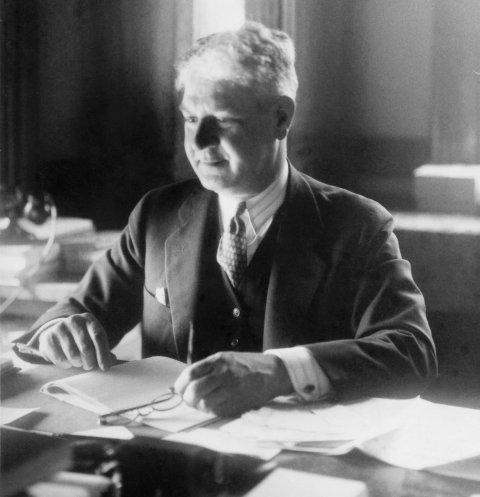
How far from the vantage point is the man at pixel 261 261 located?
1.40 meters

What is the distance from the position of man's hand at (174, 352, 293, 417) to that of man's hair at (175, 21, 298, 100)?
53 centimetres

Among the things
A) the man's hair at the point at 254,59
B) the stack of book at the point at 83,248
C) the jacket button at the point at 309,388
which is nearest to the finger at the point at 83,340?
the stack of book at the point at 83,248

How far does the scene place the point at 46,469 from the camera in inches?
43.2

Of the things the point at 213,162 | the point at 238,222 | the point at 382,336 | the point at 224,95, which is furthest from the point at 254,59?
the point at 382,336

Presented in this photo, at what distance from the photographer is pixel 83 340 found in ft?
4.82

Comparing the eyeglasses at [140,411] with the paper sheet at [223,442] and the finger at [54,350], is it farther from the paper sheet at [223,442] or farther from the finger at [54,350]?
the finger at [54,350]

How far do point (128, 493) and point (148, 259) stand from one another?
0.69 meters

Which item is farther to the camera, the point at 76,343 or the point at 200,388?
the point at 76,343

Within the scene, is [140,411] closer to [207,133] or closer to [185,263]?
[185,263]

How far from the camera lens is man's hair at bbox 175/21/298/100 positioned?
1.40 meters

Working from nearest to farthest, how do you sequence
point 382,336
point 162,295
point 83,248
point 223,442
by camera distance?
point 223,442 < point 382,336 < point 162,295 < point 83,248

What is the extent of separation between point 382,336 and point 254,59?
1.85ft

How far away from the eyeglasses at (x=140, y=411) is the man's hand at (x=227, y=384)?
0.06 metres

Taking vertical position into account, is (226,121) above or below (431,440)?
above
